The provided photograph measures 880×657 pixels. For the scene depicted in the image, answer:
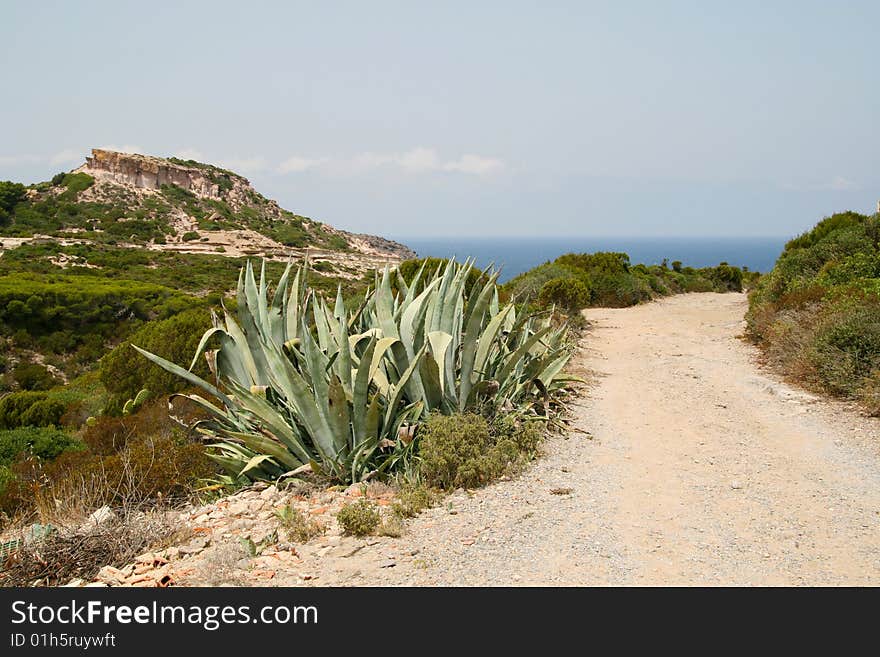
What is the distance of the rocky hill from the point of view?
195ft

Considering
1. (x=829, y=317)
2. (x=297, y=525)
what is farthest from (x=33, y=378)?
(x=829, y=317)

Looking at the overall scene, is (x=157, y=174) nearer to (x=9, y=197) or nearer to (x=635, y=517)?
(x=9, y=197)

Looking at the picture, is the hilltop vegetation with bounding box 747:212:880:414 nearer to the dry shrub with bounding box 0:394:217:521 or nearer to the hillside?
the hillside

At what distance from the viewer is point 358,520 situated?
12.8 ft

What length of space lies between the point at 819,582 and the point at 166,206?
76.2 metres

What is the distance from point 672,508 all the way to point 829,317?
5.41 meters

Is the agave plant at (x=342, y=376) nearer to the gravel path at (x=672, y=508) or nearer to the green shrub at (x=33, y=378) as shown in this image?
the gravel path at (x=672, y=508)

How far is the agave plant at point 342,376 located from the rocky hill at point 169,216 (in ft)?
158

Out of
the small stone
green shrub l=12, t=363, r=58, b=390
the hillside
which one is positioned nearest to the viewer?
the small stone

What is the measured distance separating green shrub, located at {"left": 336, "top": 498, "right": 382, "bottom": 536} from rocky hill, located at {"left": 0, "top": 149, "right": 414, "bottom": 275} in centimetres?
5008

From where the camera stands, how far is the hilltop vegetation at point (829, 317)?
24.0 ft

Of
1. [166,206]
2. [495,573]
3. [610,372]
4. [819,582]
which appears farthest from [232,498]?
[166,206]

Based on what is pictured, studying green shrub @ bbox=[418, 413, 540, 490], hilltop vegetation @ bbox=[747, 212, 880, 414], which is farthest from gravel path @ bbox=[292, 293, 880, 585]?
hilltop vegetation @ bbox=[747, 212, 880, 414]

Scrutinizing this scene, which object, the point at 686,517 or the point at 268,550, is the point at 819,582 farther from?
the point at 268,550
